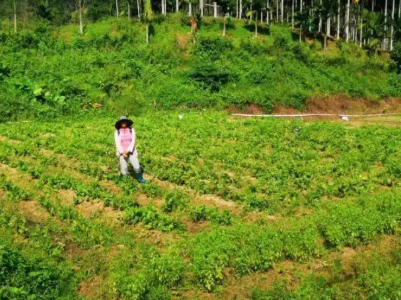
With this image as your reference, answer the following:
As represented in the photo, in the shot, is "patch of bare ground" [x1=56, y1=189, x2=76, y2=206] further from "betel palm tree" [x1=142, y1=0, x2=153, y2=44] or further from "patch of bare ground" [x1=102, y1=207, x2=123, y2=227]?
"betel palm tree" [x1=142, y1=0, x2=153, y2=44]

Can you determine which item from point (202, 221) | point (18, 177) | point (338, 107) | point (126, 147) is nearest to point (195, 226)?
point (202, 221)

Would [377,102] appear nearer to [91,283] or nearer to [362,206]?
[362,206]

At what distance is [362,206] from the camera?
10266 millimetres

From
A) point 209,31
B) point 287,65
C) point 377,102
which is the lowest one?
point 377,102

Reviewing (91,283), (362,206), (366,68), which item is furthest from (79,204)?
(366,68)

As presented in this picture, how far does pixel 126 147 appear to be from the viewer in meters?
11.8

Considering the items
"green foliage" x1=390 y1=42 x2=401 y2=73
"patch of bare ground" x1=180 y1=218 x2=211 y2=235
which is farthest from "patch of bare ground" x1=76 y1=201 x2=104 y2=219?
"green foliage" x1=390 y1=42 x2=401 y2=73

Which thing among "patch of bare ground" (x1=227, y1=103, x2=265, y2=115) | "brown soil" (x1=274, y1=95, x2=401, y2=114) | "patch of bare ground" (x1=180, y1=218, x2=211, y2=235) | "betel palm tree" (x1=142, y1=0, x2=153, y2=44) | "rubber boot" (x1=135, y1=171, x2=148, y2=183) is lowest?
"brown soil" (x1=274, y1=95, x2=401, y2=114)

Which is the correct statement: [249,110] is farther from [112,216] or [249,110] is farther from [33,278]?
[33,278]

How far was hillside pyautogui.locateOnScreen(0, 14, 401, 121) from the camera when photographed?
24.0m

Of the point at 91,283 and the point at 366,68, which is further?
the point at 366,68

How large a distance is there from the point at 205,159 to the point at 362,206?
18.1 feet

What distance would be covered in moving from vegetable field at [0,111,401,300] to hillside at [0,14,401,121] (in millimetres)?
8341

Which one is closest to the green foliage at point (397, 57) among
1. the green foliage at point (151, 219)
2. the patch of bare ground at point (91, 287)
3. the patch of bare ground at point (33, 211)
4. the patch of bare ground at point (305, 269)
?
the patch of bare ground at point (305, 269)
